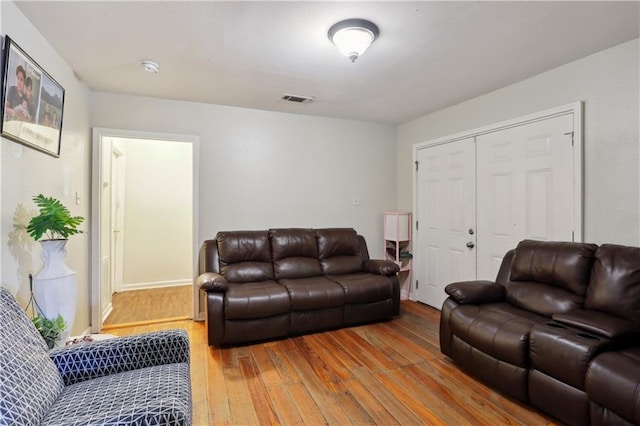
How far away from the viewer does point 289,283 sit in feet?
10.6

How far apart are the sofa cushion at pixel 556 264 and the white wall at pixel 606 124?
27 centimetres

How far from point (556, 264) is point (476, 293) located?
23.6 inches

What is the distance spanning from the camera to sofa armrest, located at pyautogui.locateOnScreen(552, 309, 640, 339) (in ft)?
5.72

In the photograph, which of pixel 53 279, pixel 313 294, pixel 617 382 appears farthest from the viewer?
pixel 313 294

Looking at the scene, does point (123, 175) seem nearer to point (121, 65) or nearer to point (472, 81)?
point (121, 65)

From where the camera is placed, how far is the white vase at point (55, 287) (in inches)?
72.7

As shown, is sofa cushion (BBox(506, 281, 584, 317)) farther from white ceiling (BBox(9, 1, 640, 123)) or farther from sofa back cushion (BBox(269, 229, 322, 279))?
sofa back cushion (BBox(269, 229, 322, 279))

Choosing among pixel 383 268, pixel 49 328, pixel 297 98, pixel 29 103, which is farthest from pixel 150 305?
pixel 297 98

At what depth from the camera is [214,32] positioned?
2.09 metres

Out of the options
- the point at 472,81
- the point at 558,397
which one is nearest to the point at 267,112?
the point at 472,81

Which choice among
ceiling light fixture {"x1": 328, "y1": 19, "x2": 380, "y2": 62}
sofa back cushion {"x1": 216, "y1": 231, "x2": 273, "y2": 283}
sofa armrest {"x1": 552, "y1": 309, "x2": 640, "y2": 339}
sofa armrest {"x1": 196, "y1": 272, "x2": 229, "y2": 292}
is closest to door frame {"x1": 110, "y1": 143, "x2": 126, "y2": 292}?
sofa back cushion {"x1": 216, "y1": 231, "x2": 273, "y2": 283}

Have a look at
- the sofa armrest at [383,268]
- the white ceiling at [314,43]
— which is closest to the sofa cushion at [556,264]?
the sofa armrest at [383,268]

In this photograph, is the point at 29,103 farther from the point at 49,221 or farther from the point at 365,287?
the point at 365,287

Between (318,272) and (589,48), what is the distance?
306cm
